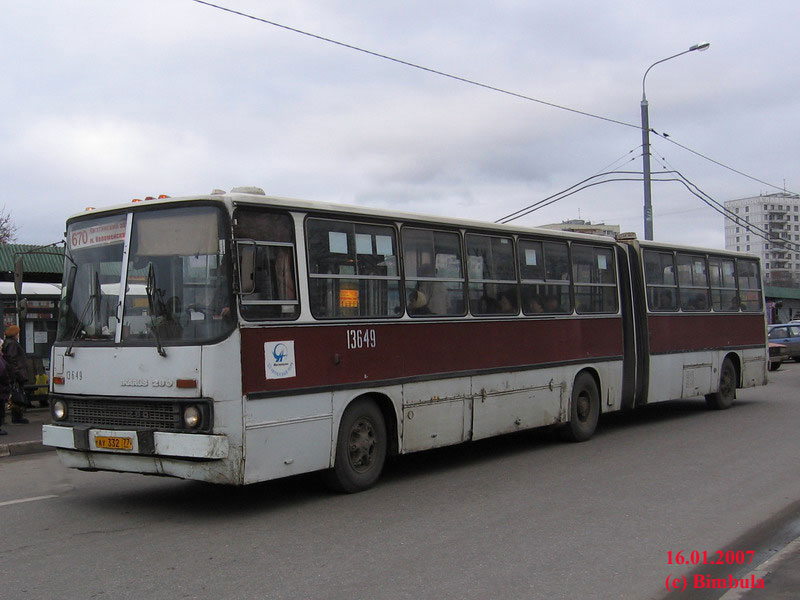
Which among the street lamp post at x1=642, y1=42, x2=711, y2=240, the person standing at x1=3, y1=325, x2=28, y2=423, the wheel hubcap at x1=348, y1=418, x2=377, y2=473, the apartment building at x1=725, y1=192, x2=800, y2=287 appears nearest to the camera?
the wheel hubcap at x1=348, y1=418, x2=377, y2=473

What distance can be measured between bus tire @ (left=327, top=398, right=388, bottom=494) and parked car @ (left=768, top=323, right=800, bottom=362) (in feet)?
93.7

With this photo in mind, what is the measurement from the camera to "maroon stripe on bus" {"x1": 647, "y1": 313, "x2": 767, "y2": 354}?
14719 millimetres

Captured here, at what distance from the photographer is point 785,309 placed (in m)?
74.1

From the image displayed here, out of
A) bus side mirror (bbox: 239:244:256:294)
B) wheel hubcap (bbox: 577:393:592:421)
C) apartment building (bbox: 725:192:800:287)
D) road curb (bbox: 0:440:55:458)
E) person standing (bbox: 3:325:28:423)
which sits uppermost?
apartment building (bbox: 725:192:800:287)

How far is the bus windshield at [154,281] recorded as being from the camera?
7.62 meters

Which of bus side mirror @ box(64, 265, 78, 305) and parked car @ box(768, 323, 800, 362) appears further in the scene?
parked car @ box(768, 323, 800, 362)

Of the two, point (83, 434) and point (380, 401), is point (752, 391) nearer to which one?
point (380, 401)

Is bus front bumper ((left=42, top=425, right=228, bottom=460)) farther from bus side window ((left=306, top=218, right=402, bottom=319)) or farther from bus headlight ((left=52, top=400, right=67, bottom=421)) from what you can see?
bus side window ((left=306, top=218, right=402, bottom=319))

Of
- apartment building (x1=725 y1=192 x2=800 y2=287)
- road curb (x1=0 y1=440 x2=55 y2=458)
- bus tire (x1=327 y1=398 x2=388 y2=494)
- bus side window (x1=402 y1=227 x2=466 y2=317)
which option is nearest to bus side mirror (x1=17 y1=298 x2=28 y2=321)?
road curb (x1=0 y1=440 x2=55 y2=458)

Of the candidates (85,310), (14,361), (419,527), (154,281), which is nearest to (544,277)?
(419,527)

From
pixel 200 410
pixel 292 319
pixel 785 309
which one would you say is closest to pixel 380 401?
pixel 292 319

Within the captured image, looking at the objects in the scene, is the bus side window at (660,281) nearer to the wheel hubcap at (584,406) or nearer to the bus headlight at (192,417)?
the wheel hubcap at (584,406)

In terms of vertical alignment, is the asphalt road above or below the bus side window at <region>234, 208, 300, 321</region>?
below

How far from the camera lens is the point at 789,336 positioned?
112ft
